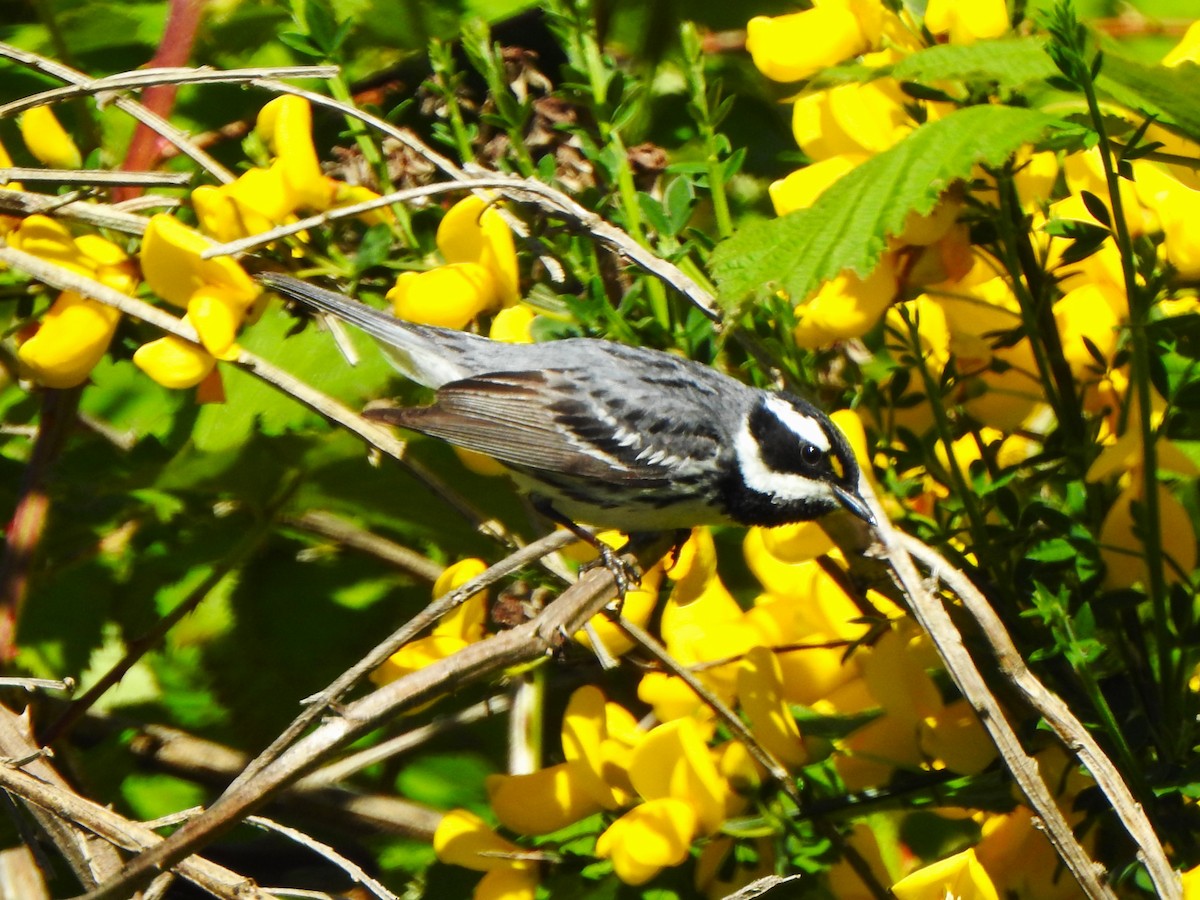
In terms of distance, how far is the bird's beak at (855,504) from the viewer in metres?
1.48

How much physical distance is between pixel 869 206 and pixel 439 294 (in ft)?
2.04

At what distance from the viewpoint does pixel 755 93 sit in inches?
96.0

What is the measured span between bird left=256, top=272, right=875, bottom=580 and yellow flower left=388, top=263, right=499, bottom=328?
0.26 metres

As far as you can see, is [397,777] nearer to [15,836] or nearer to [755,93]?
[15,836]

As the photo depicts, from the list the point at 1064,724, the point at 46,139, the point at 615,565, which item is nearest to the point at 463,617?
the point at 615,565

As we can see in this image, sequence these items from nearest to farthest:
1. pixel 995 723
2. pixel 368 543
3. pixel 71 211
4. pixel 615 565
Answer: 1. pixel 995 723
2. pixel 615 565
3. pixel 71 211
4. pixel 368 543

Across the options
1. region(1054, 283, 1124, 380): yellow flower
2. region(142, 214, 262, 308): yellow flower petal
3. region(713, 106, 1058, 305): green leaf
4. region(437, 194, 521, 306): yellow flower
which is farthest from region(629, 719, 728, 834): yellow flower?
region(142, 214, 262, 308): yellow flower petal

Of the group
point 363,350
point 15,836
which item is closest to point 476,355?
point 363,350

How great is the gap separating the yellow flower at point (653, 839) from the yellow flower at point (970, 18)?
2.70 ft

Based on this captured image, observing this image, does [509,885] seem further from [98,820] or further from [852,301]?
[852,301]

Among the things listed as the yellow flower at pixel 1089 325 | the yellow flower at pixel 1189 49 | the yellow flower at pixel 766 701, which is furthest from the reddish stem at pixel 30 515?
the yellow flower at pixel 1189 49

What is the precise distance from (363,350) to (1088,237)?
4.53 feet

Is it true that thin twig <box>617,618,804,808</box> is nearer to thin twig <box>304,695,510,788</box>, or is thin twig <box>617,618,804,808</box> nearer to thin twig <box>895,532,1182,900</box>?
thin twig <box>895,532,1182,900</box>

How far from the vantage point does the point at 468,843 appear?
1623 mm
